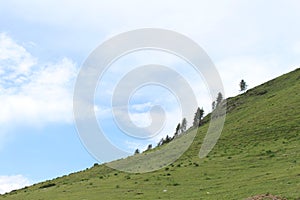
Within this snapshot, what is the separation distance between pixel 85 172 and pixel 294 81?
45.2 meters

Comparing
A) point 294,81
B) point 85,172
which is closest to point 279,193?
point 85,172

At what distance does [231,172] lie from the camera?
121 feet

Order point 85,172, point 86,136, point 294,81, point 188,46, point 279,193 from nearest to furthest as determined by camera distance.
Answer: point 279,193, point 86,136, point 188,46, point 85,172, point 294,81

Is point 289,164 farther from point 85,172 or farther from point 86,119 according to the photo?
point 85,172

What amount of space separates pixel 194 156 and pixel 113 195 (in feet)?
61.3

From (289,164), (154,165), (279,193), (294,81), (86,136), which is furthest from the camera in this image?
(294,81)

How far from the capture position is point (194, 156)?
5119 centimetres

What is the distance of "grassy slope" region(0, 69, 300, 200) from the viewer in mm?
29625

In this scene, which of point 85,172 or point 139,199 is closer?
point 139,199

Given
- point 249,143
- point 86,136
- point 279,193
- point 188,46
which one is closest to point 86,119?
point 86,136

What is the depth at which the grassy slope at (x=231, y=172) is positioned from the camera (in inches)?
1166

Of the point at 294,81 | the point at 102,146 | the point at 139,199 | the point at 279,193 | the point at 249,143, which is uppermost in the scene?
the point at 294,81

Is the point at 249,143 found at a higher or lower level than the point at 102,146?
higher

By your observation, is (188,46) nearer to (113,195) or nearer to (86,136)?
(86,136)
